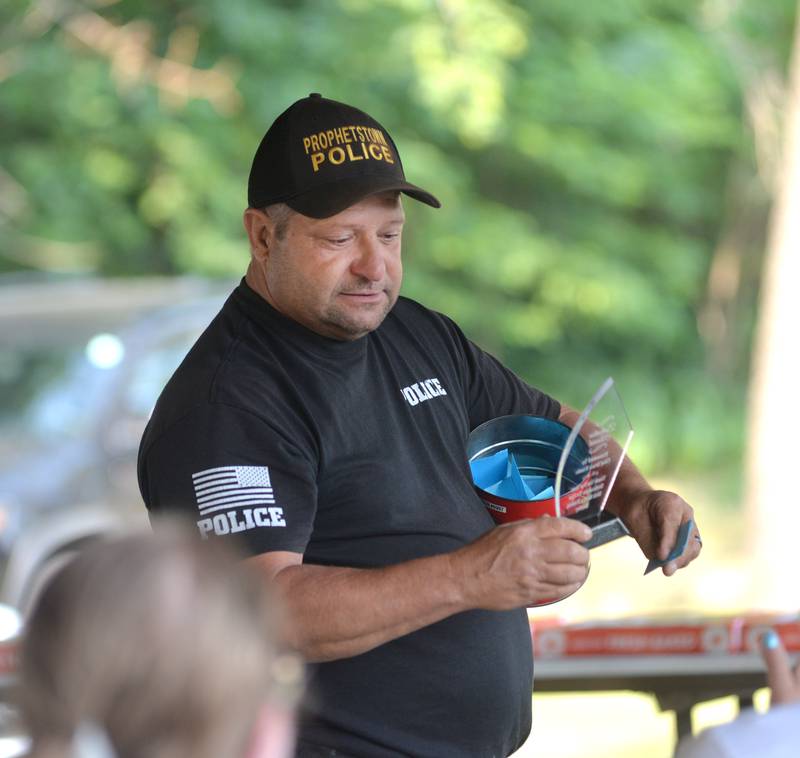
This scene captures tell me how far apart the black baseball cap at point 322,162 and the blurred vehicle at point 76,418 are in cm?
382

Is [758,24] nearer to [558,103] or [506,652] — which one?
[558,103]

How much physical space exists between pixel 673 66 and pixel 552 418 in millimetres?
8245

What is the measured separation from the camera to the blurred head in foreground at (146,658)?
1.00 meters

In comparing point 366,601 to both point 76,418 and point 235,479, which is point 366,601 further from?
point 76,418

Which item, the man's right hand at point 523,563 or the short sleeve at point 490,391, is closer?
the man's right hand at point 523,563

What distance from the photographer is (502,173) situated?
11.0 meters

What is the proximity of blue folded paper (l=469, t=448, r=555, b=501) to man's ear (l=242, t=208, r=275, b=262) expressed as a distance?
1.74 feet

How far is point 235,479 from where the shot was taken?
6.69ft

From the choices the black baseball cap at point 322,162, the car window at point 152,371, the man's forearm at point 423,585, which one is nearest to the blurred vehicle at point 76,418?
the car window at point 152,371

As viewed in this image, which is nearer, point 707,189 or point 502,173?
point 502,173

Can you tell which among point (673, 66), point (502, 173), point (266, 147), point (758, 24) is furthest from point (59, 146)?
point (266, 147)

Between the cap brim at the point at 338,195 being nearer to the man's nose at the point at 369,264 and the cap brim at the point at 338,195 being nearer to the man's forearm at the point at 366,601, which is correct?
the man's nose at the point at 369,264

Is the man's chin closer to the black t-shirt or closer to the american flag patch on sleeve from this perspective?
the black t-shirt

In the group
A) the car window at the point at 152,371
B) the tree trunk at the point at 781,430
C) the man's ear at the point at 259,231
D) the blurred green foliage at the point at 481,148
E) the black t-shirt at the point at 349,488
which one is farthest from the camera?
the blurred green foliage at the point at 481,148
